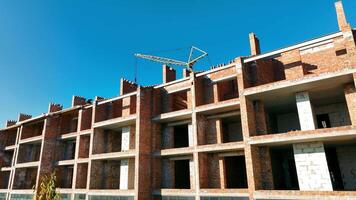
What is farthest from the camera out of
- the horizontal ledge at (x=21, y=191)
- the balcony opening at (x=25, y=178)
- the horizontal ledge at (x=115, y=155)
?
the balcony opening at (x=25, y=178)

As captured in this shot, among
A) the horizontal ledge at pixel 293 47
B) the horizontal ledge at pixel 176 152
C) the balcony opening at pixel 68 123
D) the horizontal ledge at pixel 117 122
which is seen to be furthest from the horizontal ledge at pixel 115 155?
the horizontal ledge at pixel 293 47

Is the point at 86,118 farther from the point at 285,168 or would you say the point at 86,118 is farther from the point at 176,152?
the point at 285,168

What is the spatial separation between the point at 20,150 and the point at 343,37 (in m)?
30.6

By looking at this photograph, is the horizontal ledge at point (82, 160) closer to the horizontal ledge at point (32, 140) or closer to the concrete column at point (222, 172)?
the horizontal ledge at point (32, 140)

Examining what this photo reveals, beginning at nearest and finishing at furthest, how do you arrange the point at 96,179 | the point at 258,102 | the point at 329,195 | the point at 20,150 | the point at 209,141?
the point at 329,195, the point at 258,102, the point at 209,141, the point at 96,179, the point at 20,150

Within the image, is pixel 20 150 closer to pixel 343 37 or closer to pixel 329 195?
pixel 329 195

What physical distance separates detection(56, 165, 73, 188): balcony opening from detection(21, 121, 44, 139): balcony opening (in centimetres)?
714

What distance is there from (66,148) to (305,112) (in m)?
22.0

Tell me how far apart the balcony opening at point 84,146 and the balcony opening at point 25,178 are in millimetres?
8390

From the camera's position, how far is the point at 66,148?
86.9ft

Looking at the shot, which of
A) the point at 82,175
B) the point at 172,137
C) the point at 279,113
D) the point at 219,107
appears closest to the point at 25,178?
the point at 82,175

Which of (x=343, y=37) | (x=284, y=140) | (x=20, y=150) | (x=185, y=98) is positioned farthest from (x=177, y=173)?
(x=20, y=150)

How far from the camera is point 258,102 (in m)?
16.5

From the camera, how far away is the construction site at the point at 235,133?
14.1 m
